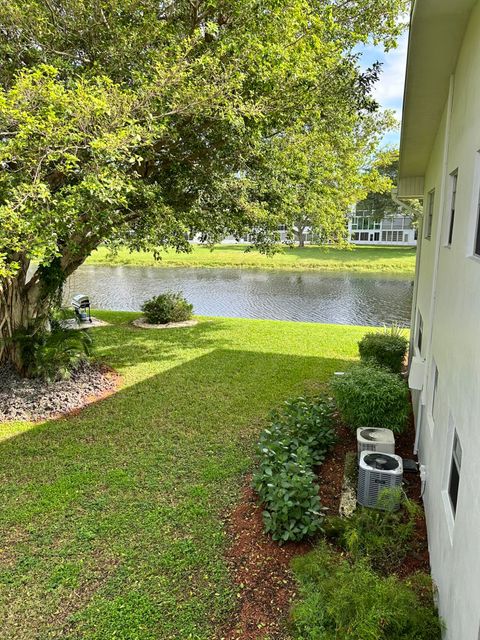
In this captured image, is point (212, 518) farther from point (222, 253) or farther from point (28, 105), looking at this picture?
point (222, 253)

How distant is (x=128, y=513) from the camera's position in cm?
496

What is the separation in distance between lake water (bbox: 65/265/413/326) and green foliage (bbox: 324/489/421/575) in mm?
11512

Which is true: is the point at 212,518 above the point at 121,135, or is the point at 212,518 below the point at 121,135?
below

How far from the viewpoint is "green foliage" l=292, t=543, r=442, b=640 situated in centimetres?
288

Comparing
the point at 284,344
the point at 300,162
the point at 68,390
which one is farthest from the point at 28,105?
the point at 284,344

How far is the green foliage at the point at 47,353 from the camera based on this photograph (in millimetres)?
8234

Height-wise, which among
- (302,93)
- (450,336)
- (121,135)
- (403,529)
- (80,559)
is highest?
(302,93)

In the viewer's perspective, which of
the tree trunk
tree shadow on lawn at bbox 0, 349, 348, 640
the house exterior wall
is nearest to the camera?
the house exterior wall

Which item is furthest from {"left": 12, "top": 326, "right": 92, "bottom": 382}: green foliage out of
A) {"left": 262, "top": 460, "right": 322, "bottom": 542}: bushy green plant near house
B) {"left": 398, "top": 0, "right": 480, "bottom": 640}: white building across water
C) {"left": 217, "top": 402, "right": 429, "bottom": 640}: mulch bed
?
{"left": 398, "top": 0, "right": 480, "bottom": 640}: white building across water

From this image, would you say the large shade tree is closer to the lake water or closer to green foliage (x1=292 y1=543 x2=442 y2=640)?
green foliage (x1=292 y1=543 x2=442 y2=640)

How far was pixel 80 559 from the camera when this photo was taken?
4277 millimetres

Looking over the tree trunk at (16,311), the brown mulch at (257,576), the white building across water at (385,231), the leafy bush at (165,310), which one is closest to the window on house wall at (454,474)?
the brown mulch at (257,576)

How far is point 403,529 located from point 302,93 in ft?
21.0

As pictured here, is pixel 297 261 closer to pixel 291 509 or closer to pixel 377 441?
pixel 377 441
